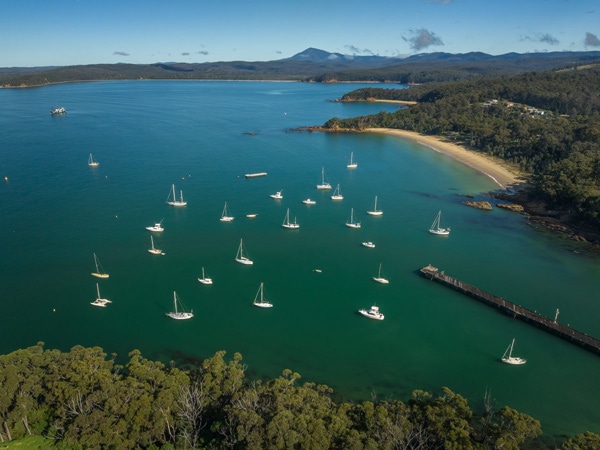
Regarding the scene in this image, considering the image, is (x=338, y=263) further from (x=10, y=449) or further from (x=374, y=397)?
(x=10, y=449)

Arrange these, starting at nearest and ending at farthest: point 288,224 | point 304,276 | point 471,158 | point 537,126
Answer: point 304,276 → point 288,224 → point 471,158 → point 537,126

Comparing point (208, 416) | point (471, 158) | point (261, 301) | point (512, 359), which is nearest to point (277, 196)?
point (261, 301)

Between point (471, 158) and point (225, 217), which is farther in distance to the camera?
point (471, 158)

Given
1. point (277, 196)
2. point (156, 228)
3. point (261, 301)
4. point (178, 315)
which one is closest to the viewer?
point (178, 315)

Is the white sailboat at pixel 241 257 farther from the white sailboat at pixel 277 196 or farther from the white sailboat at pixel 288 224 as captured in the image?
the white sailboat at pixel 277 196

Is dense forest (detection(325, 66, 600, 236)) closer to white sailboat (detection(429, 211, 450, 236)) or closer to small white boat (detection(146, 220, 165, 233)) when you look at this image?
white sailboat (detection(429, 211, 450, 236))

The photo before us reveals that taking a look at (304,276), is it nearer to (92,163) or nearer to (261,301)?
(261,301)
